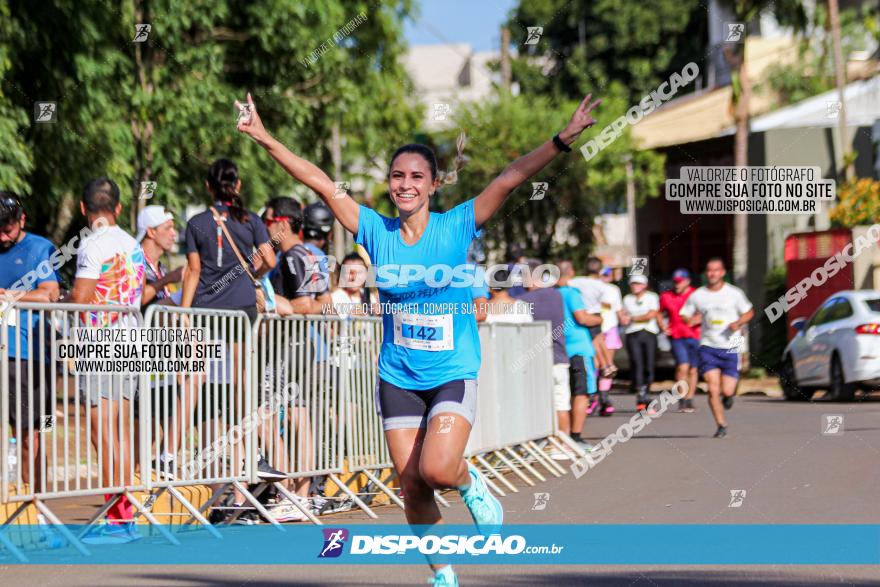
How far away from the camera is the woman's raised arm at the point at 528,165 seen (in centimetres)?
678

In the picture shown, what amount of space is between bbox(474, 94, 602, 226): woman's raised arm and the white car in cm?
1586

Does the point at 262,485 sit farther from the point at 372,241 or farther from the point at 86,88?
the point at 86,88

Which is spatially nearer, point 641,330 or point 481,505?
point 481,505

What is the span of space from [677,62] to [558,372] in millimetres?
49699

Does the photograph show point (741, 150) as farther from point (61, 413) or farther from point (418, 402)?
point (418, 402)

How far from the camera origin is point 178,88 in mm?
20578

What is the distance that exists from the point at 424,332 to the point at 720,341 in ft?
34.7

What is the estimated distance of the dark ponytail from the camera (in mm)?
10688

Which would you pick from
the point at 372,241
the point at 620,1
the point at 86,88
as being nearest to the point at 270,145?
the point at 372,241

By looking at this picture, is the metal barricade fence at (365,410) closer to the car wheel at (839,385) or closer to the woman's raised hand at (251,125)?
the woman's raised hand at (251,125)

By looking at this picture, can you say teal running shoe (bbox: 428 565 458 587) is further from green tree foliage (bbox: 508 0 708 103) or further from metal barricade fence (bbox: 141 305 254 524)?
green tree foliage (bbox: 508 0 708 103)

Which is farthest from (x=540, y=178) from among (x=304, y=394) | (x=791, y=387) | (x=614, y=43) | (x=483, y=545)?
(x=483, y=545)

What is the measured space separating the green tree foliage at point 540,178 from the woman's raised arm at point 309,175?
3997cm

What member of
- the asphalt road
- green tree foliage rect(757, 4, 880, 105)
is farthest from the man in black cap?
green tree foliage rect(757, 4, 880, 105)
